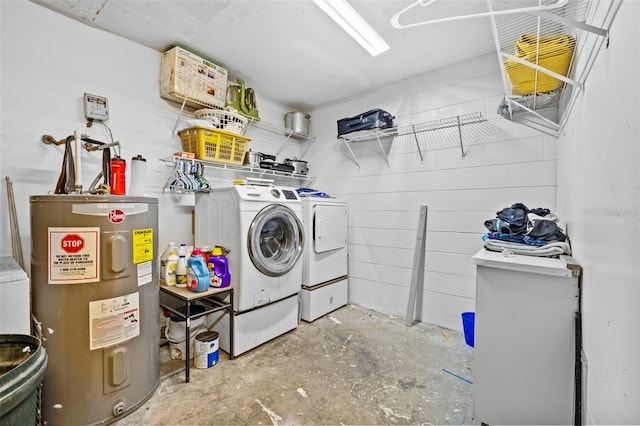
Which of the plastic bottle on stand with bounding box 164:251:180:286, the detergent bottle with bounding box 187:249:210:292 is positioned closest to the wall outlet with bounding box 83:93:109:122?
the plastic bottle on stand with bounding box 164:251:180:286

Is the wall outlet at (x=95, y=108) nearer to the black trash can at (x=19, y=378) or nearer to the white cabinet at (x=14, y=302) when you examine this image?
the white cabinet at (x=14, y=302)

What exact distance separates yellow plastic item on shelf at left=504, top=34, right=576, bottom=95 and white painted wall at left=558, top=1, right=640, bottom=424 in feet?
1.53

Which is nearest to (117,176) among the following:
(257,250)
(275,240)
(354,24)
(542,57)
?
(257,250)

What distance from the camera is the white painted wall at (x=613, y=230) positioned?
0.63 meters

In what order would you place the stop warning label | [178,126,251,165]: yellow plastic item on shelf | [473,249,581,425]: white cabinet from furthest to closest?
[178,126,251,165]: yellow plastic item on shelf, the stop warning label, [473,249,581,425]: white cabinet

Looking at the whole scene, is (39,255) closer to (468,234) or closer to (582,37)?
(582,37)

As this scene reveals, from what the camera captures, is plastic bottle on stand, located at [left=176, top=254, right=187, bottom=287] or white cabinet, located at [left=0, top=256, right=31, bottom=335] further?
plastic bottle on stand, located at [left=176, top=254, right=187, bottom=287]

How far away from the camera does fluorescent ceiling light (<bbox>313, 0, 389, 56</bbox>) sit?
182 cm

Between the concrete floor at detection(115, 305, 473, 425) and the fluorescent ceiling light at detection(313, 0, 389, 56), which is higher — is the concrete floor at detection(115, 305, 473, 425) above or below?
below

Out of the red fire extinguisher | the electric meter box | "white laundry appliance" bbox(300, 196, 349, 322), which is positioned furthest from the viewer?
"white laundry appliance" bbox(300, 196, 349, 322)

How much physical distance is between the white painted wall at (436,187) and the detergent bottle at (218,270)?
1.72m

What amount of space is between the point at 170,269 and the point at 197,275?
0.30 m

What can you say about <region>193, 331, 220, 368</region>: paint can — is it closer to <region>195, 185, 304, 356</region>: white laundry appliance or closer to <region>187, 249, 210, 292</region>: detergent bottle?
<region>195, 185, 304, 356</region>: white laundry appliance

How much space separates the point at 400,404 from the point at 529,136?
7.67 ft
